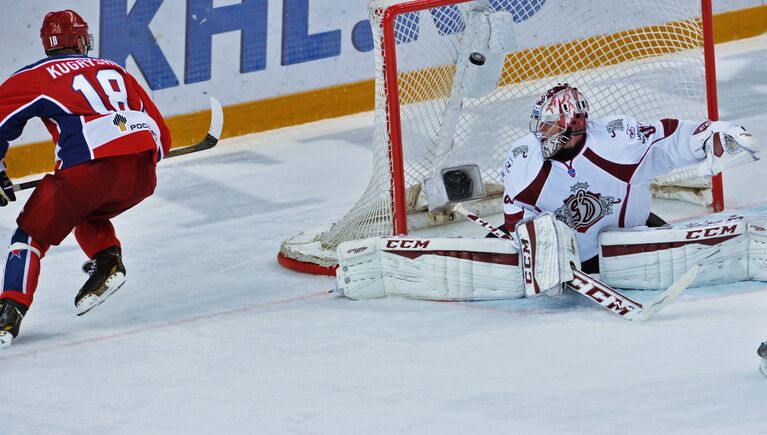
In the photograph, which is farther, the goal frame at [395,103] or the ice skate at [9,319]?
the goal frame at [395,103]

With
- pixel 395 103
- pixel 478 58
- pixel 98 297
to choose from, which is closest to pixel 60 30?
pixel 98 297

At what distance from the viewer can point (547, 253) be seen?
3.79 metres

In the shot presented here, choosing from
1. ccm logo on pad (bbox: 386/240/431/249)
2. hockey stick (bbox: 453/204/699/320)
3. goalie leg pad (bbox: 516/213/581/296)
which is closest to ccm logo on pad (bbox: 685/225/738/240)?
hockey stick (bbox: 453/204/699/320)

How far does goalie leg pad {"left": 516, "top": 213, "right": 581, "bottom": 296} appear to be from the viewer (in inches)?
149

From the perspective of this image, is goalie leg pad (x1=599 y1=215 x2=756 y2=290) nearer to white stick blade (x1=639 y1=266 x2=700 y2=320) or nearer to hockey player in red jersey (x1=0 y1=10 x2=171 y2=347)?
white stick blade (x1=639 y1=266 x2=700 y2=320)

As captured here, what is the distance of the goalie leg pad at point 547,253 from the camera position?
12.4 feet

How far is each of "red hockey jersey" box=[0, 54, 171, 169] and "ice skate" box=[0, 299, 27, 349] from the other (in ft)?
1.41

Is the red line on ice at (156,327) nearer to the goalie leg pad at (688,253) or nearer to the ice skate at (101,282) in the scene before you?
the ice skate at (101,282)

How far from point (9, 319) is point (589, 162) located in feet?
5.64

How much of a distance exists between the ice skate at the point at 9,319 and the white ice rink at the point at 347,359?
1.6 inches

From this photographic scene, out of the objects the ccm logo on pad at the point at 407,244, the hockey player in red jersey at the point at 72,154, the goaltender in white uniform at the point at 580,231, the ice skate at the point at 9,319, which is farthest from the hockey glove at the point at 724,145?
the ice skate at the point at 9,319

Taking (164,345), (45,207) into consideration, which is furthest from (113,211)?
(164,345)

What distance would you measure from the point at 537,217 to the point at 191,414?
1.15m

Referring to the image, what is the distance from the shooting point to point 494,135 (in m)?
5.13
